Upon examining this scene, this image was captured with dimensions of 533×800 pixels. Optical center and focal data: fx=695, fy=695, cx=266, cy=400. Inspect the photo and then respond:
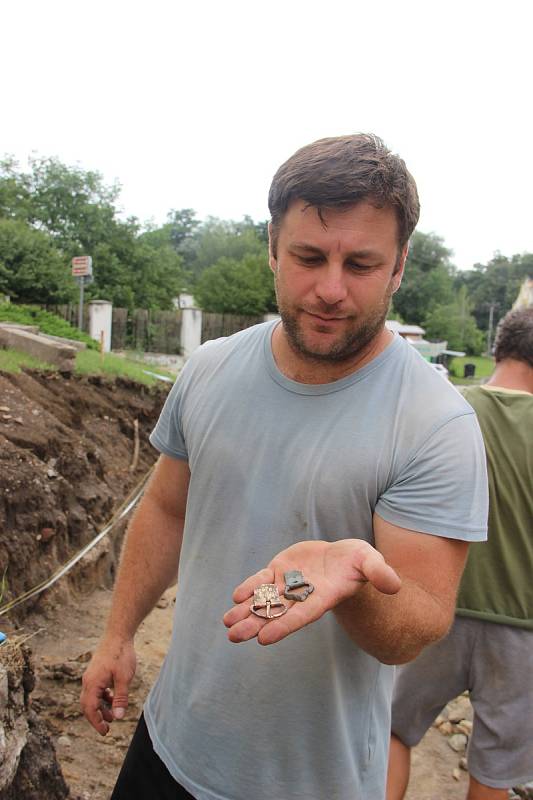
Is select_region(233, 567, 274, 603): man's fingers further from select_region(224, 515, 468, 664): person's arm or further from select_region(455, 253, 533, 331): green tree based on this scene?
select_region(455, 253, 533, 331): green tree

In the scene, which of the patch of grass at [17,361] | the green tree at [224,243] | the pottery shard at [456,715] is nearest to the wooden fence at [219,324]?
the patch of grass at [17,361]

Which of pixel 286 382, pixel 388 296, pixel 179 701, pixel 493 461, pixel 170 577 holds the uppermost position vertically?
pixel 388 296

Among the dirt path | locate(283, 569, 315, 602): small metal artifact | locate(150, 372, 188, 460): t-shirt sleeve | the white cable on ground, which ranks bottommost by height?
the dirt path

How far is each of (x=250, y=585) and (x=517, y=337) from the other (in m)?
2.12

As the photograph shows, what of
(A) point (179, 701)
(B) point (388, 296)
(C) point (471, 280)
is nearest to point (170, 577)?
(A) point (179, 701)

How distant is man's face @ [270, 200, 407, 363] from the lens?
5.79ft

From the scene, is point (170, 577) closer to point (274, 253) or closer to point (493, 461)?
point (274, 253)

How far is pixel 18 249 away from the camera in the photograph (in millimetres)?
20281

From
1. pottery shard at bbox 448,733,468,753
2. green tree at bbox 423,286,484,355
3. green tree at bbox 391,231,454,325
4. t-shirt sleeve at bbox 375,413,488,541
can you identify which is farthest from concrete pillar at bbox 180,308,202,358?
green tree at bbox 391,231,454,325

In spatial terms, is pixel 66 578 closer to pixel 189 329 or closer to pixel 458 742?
pixel 458 742

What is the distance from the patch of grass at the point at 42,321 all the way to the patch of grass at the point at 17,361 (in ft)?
15.6

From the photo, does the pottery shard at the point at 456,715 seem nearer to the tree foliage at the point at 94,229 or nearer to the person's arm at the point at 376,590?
the person's arm at the point at 376,590

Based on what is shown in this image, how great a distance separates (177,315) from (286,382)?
21570 mm

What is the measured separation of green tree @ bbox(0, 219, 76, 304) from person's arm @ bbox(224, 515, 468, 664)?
65.4 ft
